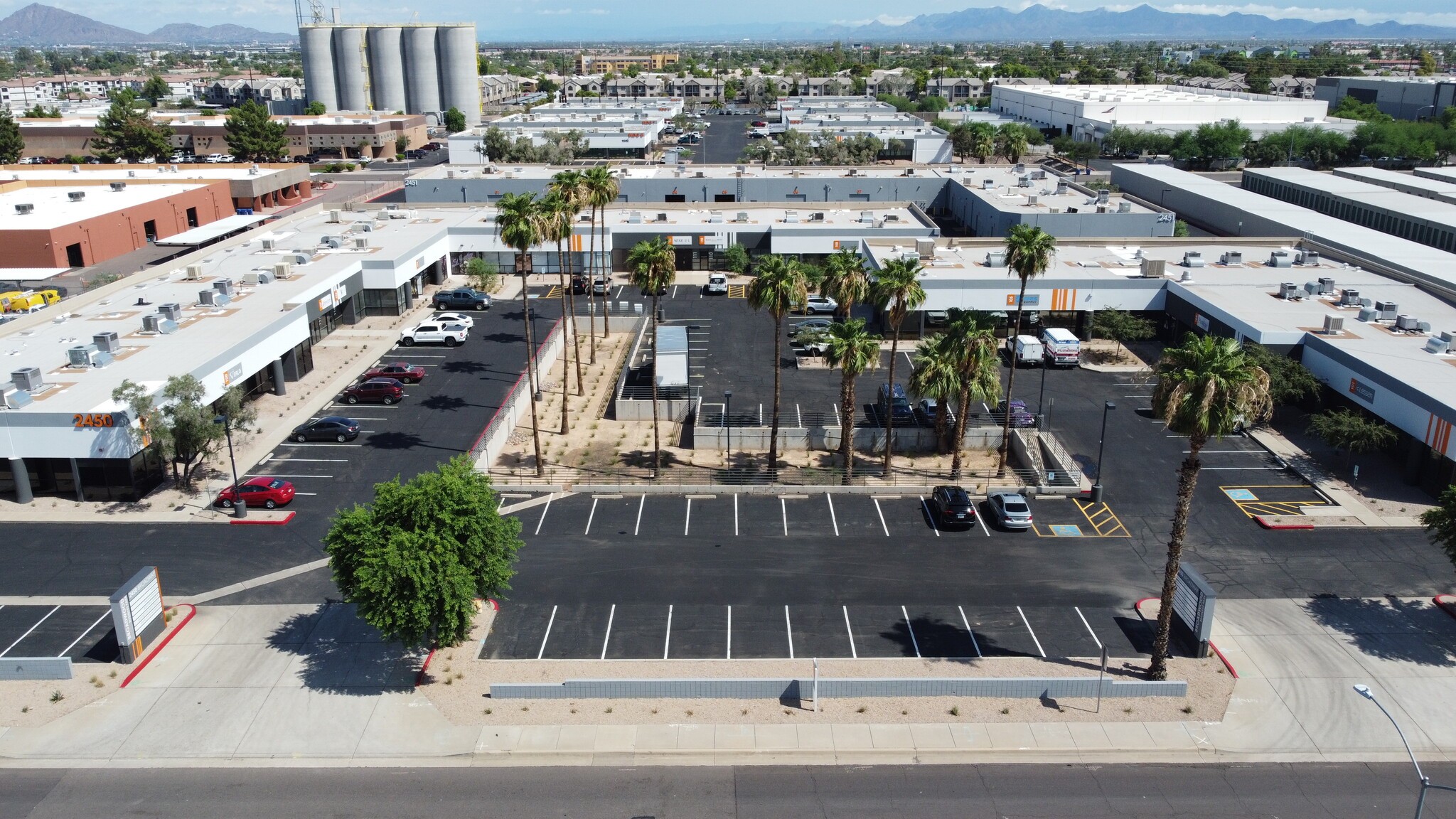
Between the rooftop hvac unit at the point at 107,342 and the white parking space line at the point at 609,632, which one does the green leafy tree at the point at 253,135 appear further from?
the white parking space line at the point at 609,632

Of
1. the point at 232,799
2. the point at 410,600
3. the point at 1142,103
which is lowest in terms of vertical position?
the point at 232,799

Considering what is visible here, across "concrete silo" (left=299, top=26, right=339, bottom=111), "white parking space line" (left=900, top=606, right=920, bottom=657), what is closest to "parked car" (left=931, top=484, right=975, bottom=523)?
"white parking space line" (left=900, top=606, right=920, bottom=657)

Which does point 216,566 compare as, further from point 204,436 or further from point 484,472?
point 484,472

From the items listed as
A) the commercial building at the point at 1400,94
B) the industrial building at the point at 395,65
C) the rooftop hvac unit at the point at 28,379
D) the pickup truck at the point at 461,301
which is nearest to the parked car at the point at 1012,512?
the rooftop hvac unit at the point at 28,379

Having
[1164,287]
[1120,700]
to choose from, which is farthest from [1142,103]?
[1120,700]

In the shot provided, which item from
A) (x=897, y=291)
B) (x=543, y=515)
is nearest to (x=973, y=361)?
(x=897, y=291)

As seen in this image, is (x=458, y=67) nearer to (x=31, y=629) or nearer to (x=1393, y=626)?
(x=31, y=629)
